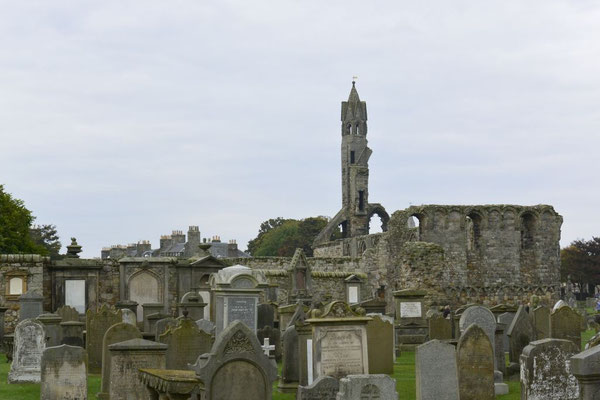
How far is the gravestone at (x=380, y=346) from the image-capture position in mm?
18453

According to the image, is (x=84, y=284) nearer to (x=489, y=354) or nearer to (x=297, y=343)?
(x=297, y=343)

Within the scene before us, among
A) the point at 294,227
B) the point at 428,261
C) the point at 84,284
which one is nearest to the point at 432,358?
the point at 84,284

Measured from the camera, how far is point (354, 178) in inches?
3127

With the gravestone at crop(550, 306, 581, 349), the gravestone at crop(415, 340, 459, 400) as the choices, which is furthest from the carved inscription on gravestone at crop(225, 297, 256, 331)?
the gravestone at crop(415, 340, 459, 400)

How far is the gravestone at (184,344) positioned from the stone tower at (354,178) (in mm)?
59638

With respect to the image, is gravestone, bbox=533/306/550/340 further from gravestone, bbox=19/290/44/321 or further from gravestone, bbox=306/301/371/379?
gravestone, bbox=19/290/44/321

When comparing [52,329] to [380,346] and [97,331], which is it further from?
[380,346]

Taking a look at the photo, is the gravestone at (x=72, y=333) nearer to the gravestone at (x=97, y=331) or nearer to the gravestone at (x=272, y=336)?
the gravestone at (x=97, y=331)

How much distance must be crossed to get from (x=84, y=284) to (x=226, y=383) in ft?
67.1

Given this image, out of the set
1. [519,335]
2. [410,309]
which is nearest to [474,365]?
[519,335]

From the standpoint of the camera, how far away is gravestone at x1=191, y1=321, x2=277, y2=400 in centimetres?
1139

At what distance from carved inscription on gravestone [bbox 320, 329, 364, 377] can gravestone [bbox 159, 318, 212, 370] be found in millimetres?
2254

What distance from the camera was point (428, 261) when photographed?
42.8 m

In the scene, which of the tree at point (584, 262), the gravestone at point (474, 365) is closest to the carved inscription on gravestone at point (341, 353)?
the gravestone at point (474, 365)
